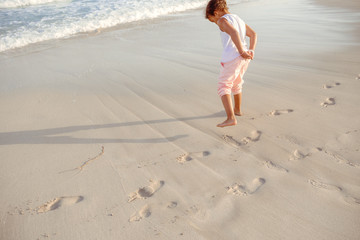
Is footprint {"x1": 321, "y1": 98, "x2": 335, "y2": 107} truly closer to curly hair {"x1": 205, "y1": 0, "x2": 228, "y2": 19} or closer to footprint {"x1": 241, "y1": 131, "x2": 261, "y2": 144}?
footprint {"x1": 241, "y1": 131, "x2": 261, "y2": 144}

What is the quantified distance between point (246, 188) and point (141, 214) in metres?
0.78

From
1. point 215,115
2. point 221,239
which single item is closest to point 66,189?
point 221,239

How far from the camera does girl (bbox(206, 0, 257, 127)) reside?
273 cm

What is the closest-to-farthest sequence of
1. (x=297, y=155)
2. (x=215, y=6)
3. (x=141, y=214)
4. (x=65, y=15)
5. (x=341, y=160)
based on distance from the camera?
(x=141, y=214), (x=341, y=160), (x=297, y=155), (x=215, y=6), (x=65, y=15)

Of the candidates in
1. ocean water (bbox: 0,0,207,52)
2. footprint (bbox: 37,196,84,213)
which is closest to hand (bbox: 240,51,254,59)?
footprint (bbox: 37,196,84,213)

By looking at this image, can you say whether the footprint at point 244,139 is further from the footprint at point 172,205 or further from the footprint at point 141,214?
the footprint at point 141,214

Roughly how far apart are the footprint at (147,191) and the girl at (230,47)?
1.03m

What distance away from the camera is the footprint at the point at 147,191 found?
2111 mm

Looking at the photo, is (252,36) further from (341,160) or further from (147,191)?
(147,191)

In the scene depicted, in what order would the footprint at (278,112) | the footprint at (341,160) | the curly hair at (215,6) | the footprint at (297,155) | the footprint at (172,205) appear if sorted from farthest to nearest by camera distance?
1. the footprint at (278,112)
2. the curly hair at (215,6)
3. the footprint at (297,155)
4. the footprint at (341,160)
5. the footprint at (172,205)

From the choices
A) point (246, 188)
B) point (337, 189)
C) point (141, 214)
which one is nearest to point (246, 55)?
point (246, 188)

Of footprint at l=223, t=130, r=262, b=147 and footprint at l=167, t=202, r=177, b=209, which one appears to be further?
footprint at l=223, t=130, r=262, b=147

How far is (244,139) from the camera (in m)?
A: 2.74

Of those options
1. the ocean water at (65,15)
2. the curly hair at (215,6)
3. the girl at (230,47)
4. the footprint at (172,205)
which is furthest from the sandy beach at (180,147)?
the ocean water at (65,15)
